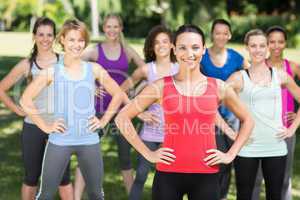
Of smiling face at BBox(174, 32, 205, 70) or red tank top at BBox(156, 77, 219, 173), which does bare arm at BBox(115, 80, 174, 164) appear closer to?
red tank top at BBox(156, 77, 219, 173)

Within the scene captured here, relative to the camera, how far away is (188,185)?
4.24 m

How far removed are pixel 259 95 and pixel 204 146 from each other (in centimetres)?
138

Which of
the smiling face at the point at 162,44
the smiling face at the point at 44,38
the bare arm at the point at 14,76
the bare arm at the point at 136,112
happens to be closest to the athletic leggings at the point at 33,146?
the bare arm at the point at 14,76

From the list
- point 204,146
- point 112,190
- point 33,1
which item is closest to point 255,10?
point 33,1

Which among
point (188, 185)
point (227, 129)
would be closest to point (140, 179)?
point (227, 129)

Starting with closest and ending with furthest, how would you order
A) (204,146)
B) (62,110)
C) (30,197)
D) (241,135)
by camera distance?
(204,146) → (241,135) → (62,110) → (30,197)

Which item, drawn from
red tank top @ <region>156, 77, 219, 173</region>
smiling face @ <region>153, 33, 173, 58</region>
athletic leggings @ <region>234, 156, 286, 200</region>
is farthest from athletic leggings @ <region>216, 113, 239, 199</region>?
red tank top @ <region>156, 77, 219, 173</region>

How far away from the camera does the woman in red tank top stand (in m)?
4.18

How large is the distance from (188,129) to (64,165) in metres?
1.48

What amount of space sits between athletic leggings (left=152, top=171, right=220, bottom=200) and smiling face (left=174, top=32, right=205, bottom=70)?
2.47 feet

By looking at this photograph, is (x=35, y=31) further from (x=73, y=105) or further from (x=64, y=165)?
(x=64, y=165)

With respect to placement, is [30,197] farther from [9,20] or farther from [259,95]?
[9,20]

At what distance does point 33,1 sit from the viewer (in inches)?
1994

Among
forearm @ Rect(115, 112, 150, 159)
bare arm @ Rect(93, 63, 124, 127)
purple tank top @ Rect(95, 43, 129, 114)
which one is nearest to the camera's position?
forearm @ Rect(115, 112, 150, 159)
